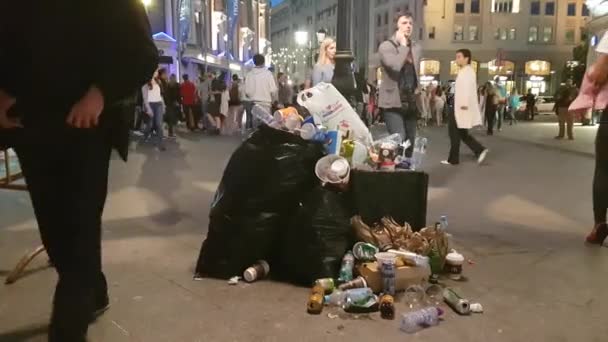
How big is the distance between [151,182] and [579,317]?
5424 millimetres

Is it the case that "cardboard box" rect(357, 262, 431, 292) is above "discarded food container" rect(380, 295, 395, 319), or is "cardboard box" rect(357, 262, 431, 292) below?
above

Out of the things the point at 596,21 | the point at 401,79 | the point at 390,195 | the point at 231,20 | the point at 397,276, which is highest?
the point at 231,20

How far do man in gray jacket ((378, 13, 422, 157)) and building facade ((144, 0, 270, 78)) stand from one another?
10.7 meters

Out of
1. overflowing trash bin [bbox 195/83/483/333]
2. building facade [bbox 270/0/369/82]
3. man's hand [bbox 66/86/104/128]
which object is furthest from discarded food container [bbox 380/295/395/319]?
building facade [bbox 270/0/369/82]

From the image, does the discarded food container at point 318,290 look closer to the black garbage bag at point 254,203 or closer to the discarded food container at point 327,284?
the discarded food container at point 327,284

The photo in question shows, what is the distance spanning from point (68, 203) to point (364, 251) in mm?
1859

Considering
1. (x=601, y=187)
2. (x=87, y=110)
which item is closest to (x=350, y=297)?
(x=87, y=110)

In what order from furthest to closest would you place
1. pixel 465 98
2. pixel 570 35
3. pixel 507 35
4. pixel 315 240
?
1. pixel 507 35
2. pixel 570 35
3. pixel 465 98
4. pixel 315 240

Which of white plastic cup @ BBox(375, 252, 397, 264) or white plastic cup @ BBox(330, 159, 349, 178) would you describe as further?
white plastic cup @ BBox(330, 159, 349, 178)

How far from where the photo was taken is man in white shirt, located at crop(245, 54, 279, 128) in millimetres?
12164

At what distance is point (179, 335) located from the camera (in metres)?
2.81

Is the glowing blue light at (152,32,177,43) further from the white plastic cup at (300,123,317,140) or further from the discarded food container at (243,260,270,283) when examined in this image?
the discarded food container at (243,260,270,283)

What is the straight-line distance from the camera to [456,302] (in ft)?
10.3

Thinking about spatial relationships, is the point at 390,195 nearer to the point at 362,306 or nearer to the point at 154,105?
the point at 362,306
